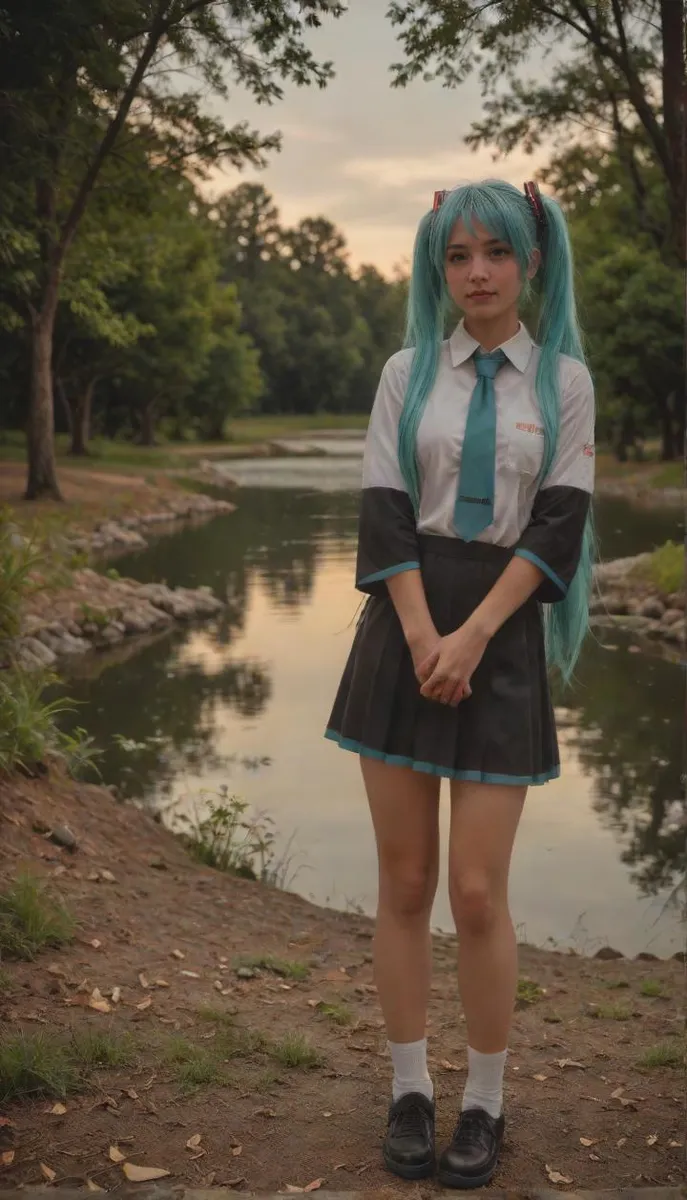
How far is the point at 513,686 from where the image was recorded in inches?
120

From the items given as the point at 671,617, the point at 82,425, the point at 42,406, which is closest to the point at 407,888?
the point at 671,617

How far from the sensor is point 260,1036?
410cm

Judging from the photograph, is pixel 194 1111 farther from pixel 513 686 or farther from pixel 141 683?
pixel 141 683

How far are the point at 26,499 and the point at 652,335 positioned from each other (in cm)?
1756

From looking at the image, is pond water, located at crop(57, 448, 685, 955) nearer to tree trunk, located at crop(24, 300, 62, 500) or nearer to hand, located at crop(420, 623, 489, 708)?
hand, located at crop(420, 623, 489, 708)

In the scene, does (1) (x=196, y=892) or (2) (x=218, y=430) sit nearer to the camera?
(1) (x=196, y=892)

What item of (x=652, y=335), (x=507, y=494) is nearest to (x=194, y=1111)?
(x=507, y=494)

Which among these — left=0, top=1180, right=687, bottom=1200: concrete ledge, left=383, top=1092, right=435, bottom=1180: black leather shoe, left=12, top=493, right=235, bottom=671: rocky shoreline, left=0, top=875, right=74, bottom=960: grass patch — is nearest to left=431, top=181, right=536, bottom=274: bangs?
left=383, top=1092, right=435, bottom=1180: black leather shoe

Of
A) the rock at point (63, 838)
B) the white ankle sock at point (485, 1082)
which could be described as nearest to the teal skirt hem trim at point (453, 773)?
the white ankle sock at point (485, 1082)

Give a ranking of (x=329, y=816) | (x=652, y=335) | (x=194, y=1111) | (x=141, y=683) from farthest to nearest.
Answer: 1. (x=652, y=335)
2. (x=141, y=683)
3. (x=329, y=816)
4. (x=194, y=1111)

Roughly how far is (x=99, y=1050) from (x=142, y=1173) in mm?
640

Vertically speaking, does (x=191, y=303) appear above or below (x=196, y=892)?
above

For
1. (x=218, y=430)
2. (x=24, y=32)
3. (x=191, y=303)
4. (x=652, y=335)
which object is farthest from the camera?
(x=218, y=430)

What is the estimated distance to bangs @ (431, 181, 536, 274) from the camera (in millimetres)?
3002
